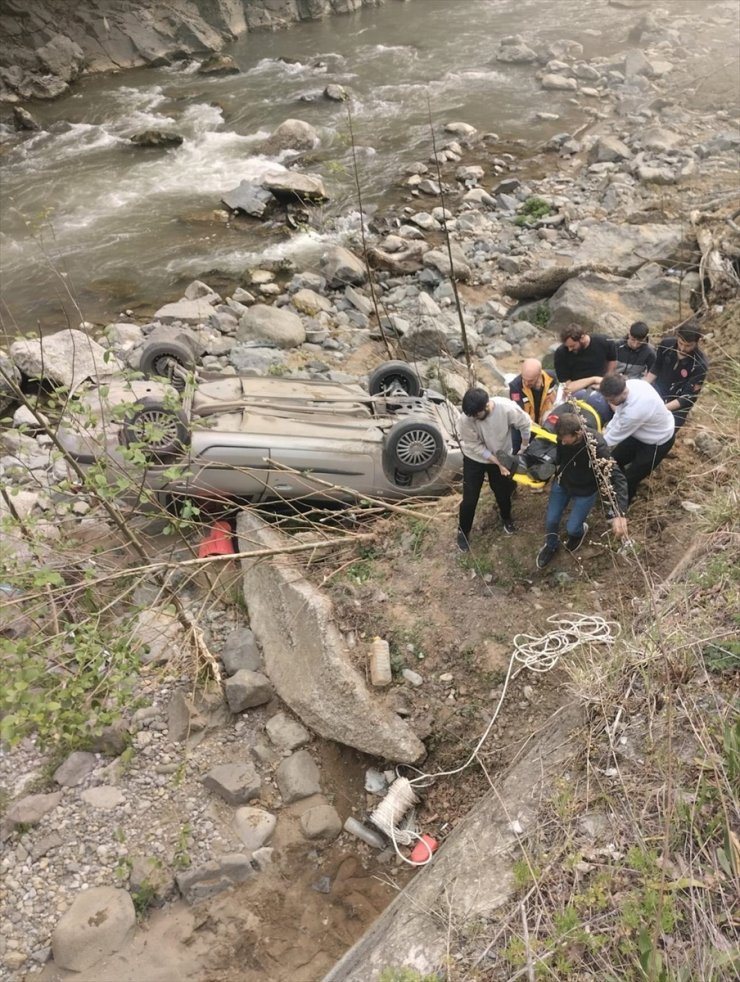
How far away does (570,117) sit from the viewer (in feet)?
53.3

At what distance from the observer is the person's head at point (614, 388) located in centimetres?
446

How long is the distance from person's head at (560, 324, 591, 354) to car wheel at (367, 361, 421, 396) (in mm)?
1531

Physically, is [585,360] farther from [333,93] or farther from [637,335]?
[333,93]

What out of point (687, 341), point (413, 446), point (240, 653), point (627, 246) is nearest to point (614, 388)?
point (687, 341)

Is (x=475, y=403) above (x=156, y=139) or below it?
below

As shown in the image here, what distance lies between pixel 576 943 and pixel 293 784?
222cm

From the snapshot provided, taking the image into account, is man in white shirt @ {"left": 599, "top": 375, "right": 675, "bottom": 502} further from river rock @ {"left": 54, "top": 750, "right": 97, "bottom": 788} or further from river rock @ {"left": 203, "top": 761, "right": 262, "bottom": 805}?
river rock @ {"left": 54, "top": 750, "right": 97, "bottom": 788}

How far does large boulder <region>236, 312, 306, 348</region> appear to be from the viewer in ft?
29.6

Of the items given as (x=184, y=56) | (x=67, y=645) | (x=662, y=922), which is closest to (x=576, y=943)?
(x=662, y=922)

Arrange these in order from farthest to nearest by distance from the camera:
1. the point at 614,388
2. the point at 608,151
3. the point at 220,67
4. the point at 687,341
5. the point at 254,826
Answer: the point at 220,67 < the point at 608,151 < the point at 687,341 < the point at 614,388 < the point at 254,826

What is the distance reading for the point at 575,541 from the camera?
488cm

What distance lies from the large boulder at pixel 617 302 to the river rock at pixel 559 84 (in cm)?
1103

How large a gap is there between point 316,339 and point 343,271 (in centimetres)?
182

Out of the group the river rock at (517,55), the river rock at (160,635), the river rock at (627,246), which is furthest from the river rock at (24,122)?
the river rock at (160,635)
